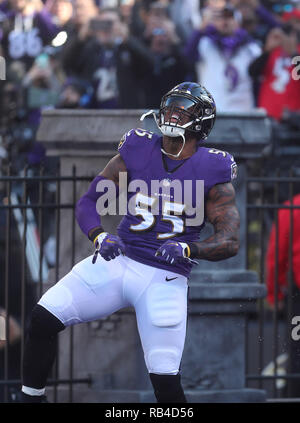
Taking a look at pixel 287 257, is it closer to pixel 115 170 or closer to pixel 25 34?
pixel 115 170

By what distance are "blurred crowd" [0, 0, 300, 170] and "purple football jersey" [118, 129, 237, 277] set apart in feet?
15.0

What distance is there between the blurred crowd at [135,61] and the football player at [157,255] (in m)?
4.59

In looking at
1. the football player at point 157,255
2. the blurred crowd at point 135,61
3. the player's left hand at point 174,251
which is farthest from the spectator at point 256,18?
the player's left hand at point 174,251

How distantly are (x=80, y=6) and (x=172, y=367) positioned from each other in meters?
7.49

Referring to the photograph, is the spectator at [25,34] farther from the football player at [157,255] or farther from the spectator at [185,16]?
the football player at [157,255]

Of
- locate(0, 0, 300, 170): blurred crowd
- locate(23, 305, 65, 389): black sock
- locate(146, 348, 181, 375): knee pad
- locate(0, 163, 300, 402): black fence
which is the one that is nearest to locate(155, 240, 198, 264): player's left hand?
locate(146, 348, 181, 375): knee pad

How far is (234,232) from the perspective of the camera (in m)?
5.20

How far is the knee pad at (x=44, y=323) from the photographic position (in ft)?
17.1

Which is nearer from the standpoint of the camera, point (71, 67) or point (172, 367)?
point (172, 367)

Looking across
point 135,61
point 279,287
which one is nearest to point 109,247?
point 279,287
